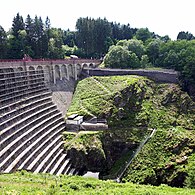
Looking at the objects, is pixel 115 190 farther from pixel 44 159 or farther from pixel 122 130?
pixel 122 130

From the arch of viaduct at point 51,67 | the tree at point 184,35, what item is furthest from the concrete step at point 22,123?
the tree at point 184,35

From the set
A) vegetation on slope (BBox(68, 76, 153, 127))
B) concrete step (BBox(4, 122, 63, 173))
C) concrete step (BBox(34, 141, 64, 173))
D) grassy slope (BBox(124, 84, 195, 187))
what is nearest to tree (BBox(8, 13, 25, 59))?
vegetation on slope (BBox(68, 76, 153, 127))

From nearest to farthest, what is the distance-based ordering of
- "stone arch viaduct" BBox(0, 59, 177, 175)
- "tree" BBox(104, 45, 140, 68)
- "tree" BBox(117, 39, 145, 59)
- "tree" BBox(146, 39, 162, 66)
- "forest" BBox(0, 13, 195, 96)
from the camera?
1. "stone arch viaduct" BBox(0, 59, 177, 175)
2. "forest" BBox(0, 13, 195, 96)
3. "tree" BBox(104, 45, 140, 68)
4. "tree" BBox(117, 39, 145, 59)
5. "tree" BBox(146, 39, 162, 66)

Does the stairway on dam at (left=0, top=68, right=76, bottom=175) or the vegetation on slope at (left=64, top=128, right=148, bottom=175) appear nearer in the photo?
the stairway on dam at (left=0, top=68, right=76, bottom=175)

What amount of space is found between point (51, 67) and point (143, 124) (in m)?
19.1

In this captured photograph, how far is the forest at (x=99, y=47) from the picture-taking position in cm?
4906

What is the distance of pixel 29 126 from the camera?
3092 cm

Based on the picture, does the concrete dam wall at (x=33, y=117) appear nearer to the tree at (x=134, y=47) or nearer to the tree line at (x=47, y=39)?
the tree line at (x=47, y=39)

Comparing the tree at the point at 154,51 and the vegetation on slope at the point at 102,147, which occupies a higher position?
the tree at the point at 154,51

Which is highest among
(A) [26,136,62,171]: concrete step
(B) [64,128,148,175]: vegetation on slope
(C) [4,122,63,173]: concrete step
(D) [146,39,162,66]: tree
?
(D) [146,39,162,66]: tree

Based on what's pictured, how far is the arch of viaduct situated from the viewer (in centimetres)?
3581

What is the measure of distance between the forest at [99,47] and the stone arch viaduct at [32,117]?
5.73 metres

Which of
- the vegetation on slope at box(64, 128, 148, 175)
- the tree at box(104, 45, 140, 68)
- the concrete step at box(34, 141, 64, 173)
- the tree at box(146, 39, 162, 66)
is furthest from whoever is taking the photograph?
the tree at box(146, 39, 162, 66)

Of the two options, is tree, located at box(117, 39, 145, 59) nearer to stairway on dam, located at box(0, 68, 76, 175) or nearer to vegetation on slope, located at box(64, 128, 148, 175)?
stairway on dam, located at box(0, 68, 76, 175)
